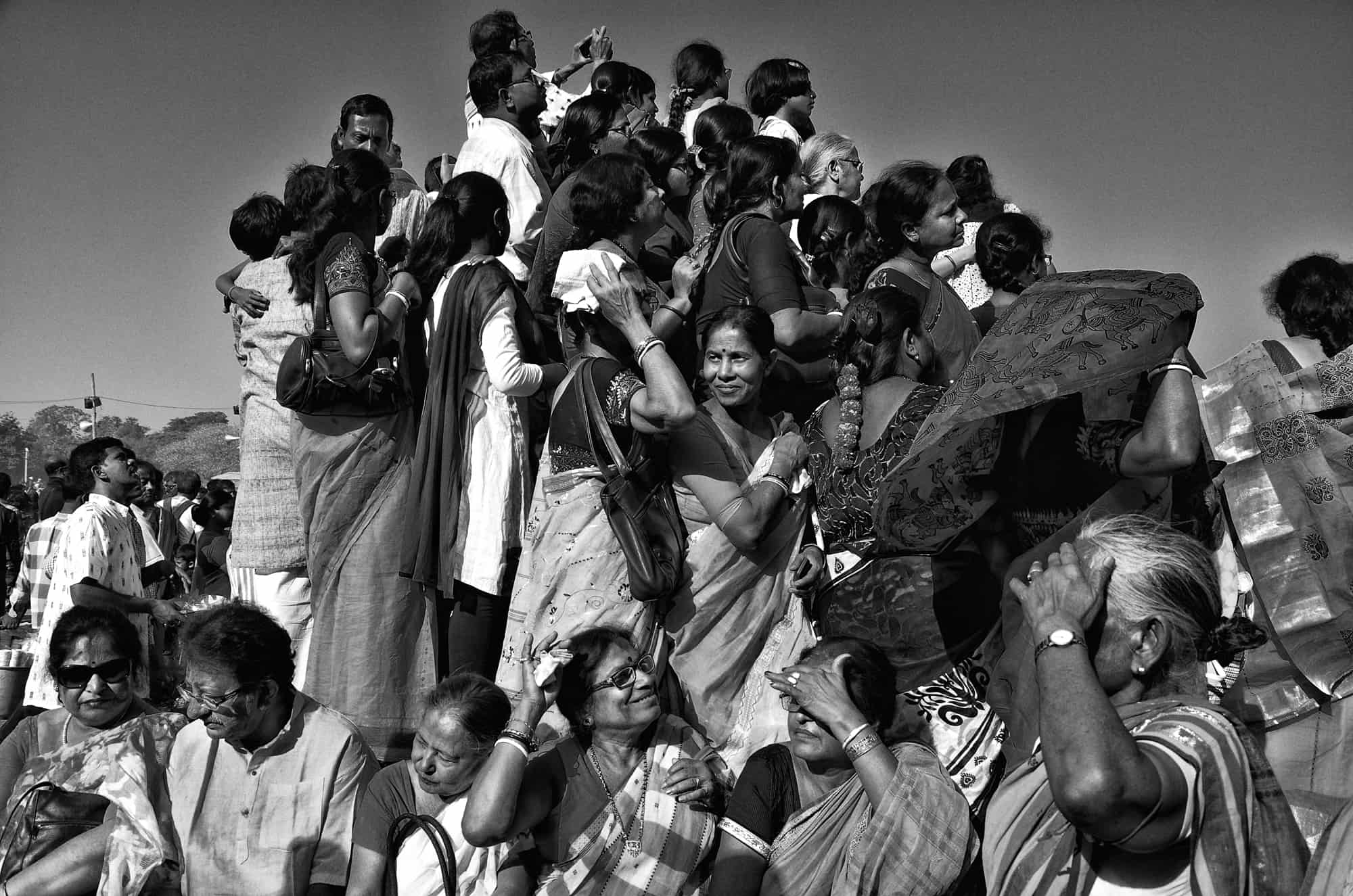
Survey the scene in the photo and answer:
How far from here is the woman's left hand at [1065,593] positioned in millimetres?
2529

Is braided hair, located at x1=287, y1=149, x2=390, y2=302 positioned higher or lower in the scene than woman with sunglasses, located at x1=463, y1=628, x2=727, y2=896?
higher

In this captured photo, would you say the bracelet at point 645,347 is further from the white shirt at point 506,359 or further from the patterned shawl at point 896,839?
the patterned shawl at point 896,839

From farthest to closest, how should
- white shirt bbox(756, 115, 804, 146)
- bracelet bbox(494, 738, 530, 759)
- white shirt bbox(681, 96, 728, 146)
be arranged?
white shirt bbox(681, 96, 728, 146)
white shirt bbox(756, 115, 804, 146)
bracelet bbox(494, 738, 530, 759)

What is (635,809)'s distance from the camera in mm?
3867

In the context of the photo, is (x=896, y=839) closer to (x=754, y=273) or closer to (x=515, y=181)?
(x=754, y=273)

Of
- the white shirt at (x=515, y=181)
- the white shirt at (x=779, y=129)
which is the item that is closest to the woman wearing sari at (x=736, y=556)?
the white shirt at (x=515, y=181)

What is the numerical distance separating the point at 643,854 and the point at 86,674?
206cm

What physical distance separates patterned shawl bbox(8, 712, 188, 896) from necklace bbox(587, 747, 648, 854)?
133cm

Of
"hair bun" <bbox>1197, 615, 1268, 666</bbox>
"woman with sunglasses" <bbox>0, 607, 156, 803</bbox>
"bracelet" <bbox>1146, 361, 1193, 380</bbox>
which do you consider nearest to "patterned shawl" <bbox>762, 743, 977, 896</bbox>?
"hair bun" <bbox>1197, 615, 1268, 666</bbox>

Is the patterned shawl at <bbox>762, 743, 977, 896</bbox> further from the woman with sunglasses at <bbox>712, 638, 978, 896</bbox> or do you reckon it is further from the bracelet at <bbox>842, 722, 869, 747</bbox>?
the bracelet at <bbox>842, 722, 869, 747</bbox>

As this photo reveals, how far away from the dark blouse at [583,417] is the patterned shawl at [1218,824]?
2171 millimetres

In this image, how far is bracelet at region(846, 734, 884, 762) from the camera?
11.0 ft

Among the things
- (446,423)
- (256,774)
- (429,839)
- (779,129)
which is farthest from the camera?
(779,129)

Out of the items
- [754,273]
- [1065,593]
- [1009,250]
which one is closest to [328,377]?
[754,273]
